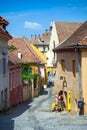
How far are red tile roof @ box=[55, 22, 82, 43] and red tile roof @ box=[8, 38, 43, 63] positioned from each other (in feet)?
51.7

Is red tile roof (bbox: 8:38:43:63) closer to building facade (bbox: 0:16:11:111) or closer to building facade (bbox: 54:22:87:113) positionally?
building facade (bbox: 0:16:11:111)

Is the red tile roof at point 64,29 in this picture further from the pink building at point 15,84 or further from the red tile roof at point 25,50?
the pink building at point 15,84

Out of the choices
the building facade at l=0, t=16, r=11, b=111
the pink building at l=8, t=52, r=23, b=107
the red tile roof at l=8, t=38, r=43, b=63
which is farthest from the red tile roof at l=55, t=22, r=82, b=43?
the building facade at l=0, t=16, r=11, b=111

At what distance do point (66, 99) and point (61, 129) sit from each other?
9.69 m

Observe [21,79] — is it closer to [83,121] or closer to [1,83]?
[1,83]

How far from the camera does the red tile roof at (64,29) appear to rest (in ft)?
233

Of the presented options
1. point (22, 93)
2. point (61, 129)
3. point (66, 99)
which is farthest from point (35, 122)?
point (22, 93)

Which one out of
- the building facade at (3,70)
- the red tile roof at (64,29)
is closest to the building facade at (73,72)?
the building facade at (3,70)

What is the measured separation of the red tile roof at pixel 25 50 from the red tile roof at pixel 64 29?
1577 cm

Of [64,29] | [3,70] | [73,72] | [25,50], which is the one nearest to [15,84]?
[3,70]

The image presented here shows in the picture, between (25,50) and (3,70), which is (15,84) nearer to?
(3,70)

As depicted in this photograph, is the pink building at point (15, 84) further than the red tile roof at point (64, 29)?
No

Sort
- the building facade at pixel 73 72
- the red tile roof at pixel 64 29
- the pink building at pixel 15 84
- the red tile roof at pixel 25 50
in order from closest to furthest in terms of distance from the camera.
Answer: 1. the building facade at pixel 73 72
2. the pink building at pixel 15 84
3. the red tile roof at pixel 25 50
4. the red tile roof at pixel 64 29

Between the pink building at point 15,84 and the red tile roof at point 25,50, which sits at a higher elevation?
the red tile roof at point 25,50
